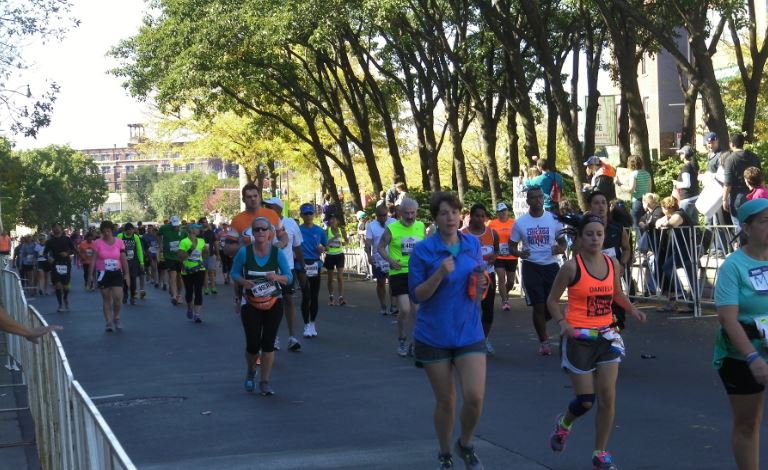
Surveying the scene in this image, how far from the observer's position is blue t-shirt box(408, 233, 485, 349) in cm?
708

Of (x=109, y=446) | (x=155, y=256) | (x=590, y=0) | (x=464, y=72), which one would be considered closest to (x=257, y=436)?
(x=109, y=446)

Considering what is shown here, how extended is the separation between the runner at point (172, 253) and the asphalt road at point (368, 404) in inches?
287

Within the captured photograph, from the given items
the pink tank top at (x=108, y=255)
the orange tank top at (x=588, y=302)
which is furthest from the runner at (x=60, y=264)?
the orange tank top at (x=588, y=302)

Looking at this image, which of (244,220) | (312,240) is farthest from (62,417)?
(312,240)

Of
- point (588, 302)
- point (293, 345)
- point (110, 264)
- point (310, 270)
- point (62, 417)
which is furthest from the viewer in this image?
point (110, 264)

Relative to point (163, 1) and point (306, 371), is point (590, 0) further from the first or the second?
point (163, 1)

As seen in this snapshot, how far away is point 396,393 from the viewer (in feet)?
35.2

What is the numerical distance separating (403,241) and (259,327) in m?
2.86

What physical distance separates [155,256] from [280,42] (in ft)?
23.5

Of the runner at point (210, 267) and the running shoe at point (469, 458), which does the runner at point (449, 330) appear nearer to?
the running shoe at point (469, 458)

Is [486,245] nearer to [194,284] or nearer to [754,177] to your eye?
[754,177]

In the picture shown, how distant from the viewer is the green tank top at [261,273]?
1105 cm

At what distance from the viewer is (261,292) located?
1105cm

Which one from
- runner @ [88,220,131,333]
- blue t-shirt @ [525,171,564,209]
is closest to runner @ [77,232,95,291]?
runner @ [88,220,131,333]
